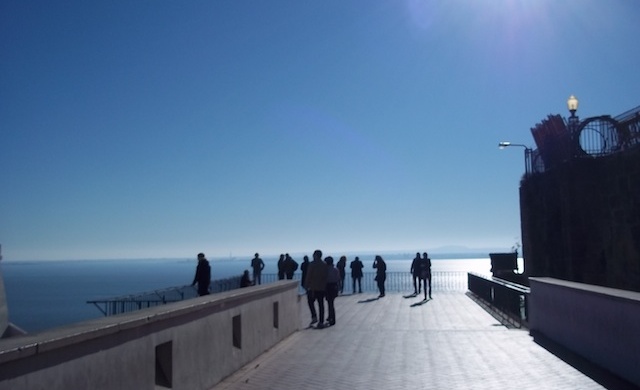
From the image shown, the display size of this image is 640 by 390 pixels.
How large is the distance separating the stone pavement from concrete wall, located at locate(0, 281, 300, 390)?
0.47 m

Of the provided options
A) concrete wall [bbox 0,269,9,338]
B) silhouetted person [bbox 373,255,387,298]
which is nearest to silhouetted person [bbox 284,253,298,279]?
silhouetted person [bbox 373,255,387,298]

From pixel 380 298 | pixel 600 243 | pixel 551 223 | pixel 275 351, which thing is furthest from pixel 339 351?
pixel 380 298

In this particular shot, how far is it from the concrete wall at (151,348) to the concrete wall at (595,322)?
5.51m

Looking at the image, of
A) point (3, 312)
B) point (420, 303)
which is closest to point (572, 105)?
point (420, 303)

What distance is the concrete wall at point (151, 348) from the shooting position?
4.86m

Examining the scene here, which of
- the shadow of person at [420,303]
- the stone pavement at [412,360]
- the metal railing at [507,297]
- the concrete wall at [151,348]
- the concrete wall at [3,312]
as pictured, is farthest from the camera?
the shadow of person at [420,303]

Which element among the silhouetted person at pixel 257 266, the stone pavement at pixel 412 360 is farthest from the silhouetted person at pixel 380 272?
the stone pavement at pixel 412 360

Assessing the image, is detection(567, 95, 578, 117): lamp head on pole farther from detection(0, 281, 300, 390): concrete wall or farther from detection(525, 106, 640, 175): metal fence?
detection(0, 281, 300, 390): concrete wall

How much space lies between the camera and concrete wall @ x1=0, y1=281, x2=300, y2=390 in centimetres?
486

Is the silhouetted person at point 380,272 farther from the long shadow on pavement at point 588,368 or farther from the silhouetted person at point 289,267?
the long shadow on pavement at point 588,368

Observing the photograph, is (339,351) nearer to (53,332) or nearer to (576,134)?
(53,332)

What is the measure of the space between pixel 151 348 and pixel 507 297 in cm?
1426

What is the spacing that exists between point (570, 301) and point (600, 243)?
8.08 meters

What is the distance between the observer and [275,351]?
12.7 meters
